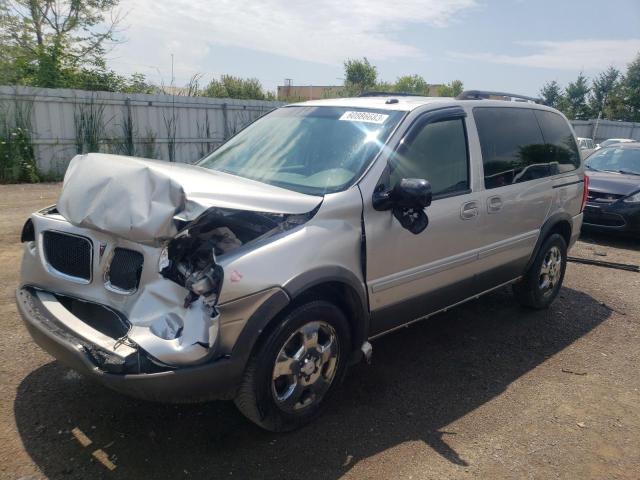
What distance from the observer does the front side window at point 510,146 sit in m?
4.16

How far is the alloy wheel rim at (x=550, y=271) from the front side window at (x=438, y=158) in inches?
69.4

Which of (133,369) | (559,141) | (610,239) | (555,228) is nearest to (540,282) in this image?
(555,228)

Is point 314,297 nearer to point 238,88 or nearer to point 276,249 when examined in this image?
point 276,249

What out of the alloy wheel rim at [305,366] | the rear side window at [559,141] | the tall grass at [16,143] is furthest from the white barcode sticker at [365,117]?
the tall grass at [16,143]

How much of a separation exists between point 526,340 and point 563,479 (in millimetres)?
1912

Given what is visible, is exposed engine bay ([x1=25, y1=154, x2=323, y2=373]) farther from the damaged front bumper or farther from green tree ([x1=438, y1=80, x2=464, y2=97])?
green tree ([x1=438, y1=80, x2=464, y2=97])

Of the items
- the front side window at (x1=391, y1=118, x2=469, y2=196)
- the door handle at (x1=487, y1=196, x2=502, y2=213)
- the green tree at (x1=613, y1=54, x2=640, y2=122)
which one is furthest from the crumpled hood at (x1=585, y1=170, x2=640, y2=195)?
the green tree at (x1=613, y1=54, x2=640, y2=122)

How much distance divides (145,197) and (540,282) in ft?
13.4

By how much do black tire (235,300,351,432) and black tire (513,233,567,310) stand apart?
2.60 meters

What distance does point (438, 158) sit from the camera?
3746 mm

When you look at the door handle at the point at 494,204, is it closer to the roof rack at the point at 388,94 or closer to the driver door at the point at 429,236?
the driver door at the point at 429,236

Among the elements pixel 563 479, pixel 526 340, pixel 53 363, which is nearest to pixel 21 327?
pixel 53 363

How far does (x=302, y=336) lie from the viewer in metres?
2.94

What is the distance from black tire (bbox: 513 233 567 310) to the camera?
16.3 feet
